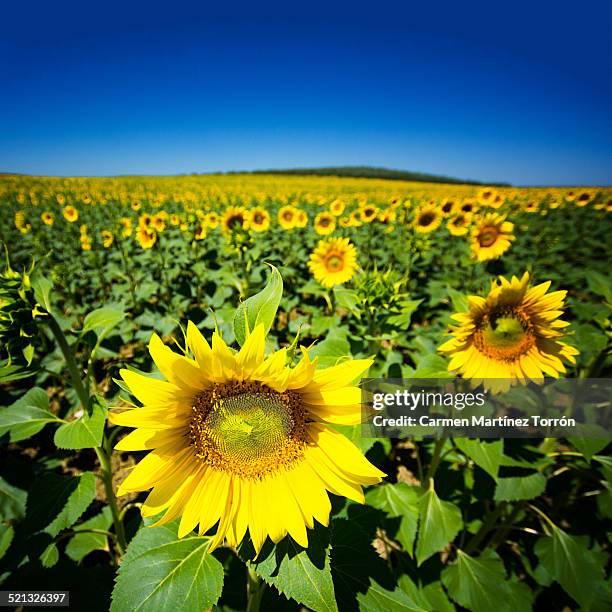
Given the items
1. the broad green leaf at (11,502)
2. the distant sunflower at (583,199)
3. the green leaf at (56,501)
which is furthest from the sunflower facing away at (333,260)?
the distant sunflower at (583,199)

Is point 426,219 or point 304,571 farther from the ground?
point 426,219

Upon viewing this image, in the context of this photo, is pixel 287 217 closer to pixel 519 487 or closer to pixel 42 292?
pixel 42 292

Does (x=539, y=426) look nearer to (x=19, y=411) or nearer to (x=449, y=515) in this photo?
(x=449, y=515)

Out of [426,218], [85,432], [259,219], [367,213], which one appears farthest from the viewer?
[367,213]

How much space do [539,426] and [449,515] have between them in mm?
779

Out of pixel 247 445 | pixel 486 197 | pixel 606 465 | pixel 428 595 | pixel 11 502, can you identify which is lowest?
pixel 428 595

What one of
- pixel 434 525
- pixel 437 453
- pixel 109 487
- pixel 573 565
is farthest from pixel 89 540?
pixel 573 565

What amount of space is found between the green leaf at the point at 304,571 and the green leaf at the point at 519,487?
1433 mm

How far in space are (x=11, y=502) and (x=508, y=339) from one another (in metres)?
2.96

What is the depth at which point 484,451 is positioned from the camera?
177 cm

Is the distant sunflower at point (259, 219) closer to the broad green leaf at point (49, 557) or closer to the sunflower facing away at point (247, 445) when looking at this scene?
the broad green leaf at point (49, 557)

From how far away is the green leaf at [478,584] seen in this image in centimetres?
188

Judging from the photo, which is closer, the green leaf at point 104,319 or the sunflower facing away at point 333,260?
the green leaf at point 104,319

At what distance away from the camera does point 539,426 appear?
2.01m
